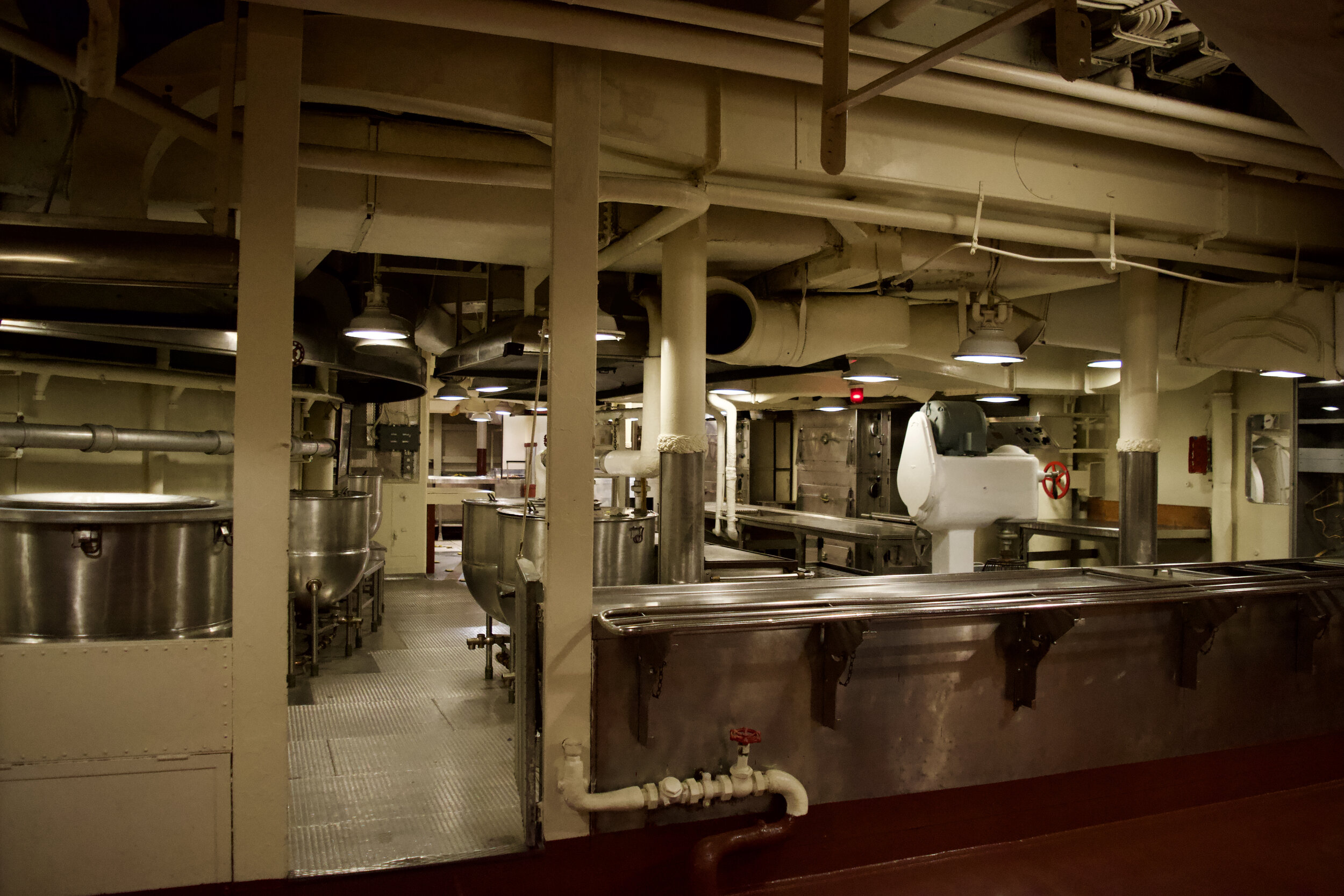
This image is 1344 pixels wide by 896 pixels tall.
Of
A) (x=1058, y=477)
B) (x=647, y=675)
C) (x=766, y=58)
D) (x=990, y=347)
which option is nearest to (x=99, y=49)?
(x=766, y=58)

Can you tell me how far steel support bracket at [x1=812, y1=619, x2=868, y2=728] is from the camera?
3.07 m

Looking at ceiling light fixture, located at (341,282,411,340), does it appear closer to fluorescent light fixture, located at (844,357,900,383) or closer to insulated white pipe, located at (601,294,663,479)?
insulated white pipe, located at (601,294,663,479)

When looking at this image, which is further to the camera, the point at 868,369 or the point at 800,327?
the point at 868,369

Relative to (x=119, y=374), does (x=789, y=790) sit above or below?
below

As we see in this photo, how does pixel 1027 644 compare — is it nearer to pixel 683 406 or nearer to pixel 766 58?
pixel 683 406

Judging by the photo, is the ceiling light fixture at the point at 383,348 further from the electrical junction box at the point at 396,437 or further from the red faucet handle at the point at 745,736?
the red faucet handle at the point at 745,736

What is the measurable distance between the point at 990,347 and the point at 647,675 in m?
2.97

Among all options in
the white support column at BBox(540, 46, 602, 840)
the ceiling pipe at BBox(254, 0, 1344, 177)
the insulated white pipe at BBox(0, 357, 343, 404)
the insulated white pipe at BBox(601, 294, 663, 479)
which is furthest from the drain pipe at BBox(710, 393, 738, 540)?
the white support column at BBox(540, 46, 602, 840)

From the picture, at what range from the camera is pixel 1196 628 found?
3.81m

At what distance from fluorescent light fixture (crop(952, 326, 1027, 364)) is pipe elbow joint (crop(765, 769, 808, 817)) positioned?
280 centimetres

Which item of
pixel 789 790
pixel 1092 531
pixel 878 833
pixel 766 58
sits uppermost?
pixel 766 58

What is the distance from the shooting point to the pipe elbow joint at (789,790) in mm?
3021

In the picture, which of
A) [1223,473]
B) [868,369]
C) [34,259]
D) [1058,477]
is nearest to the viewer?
[34,259]

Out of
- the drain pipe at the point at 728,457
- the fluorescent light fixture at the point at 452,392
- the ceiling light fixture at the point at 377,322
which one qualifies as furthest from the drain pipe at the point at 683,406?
the fluorescent light fixture at the point at 452,392
